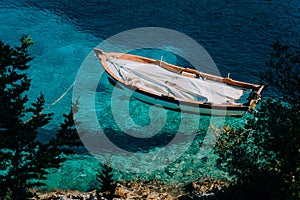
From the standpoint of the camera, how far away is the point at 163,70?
4497 centimetres

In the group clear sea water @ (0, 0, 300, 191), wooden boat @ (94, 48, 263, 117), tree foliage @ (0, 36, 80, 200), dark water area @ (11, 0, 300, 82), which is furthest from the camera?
dark water area @ (11, 0, 300, 82)

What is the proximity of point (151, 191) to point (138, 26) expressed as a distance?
103 feet

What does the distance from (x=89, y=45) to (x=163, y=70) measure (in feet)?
46.8

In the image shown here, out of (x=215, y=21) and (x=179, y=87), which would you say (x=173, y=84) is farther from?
(x=215, y=21)

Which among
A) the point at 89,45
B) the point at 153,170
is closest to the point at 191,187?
the point at 153,170

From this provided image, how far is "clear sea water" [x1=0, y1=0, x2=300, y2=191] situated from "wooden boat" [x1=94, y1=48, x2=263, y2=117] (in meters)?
1.83

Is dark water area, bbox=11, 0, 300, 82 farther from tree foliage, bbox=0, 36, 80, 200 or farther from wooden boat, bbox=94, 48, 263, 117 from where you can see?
tree foliage, bbox=0, 36, 80, 200

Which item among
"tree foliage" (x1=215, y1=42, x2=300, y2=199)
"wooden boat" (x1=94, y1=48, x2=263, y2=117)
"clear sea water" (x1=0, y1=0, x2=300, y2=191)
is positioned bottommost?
"tree foliage" (x1=215, y1=42, x2=300, y2=199)

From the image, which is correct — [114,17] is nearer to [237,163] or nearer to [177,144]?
[177,144]

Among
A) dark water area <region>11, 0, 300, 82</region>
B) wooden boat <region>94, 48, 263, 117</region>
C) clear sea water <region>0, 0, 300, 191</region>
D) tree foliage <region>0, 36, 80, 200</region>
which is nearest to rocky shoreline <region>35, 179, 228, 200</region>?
clear sea water <region>0, 0, 300, 191</region>

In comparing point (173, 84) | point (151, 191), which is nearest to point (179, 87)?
point (173, 84)

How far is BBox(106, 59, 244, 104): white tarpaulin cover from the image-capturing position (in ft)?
135

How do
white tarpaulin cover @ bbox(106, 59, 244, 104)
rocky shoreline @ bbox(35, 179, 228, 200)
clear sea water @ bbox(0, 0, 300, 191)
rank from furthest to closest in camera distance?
clear sea water @ bbox(0, 0, 300, 191) → white tarpaulin cover @ bbox(106, 59, 244, 104) → rocky shoreline @ bbox(35, 179, 228, 200)

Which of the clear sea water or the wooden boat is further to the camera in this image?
the clear sea water
